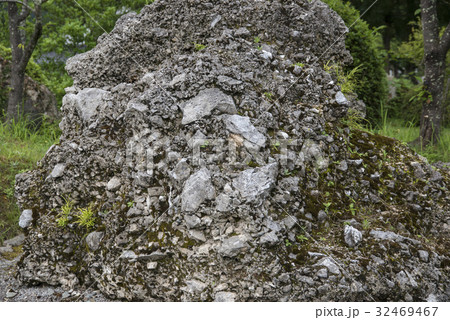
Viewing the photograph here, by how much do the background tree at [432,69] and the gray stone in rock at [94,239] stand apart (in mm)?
4983

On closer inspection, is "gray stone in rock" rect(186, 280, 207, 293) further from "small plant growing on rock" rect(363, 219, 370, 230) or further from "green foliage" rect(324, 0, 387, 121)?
"green foliage" rect(324, 0, 387, 121)

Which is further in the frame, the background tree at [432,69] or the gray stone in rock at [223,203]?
the background tree at [432,69]

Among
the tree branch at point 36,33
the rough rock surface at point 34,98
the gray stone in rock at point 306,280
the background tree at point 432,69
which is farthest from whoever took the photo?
the rough rock surface at point 34,98

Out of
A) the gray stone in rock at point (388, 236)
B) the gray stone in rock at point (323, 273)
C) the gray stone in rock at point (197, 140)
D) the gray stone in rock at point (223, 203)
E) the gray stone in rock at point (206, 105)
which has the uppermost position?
the gray stone in rock at point (206, 105)

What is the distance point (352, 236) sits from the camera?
9.72 ft

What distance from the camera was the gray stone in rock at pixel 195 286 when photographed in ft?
8.98

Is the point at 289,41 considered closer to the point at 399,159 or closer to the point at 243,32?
the point at 243,32

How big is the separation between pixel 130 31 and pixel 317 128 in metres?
2.41

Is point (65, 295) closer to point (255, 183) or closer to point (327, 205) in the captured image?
point (255, 183)

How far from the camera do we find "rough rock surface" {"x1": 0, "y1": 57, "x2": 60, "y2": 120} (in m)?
7.13

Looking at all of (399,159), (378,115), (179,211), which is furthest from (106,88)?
(378,115)

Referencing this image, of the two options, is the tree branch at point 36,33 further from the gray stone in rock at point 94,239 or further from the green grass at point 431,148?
the green grass at point 431,148

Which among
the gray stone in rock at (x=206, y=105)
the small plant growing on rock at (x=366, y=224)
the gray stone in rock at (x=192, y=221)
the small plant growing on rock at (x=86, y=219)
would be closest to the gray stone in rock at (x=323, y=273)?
the small plant growing on rock at (x=366, y=224)

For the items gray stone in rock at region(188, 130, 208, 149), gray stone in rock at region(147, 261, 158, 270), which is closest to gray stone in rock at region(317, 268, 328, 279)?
gray stone in rock at region(147, 261, 158, 270)
